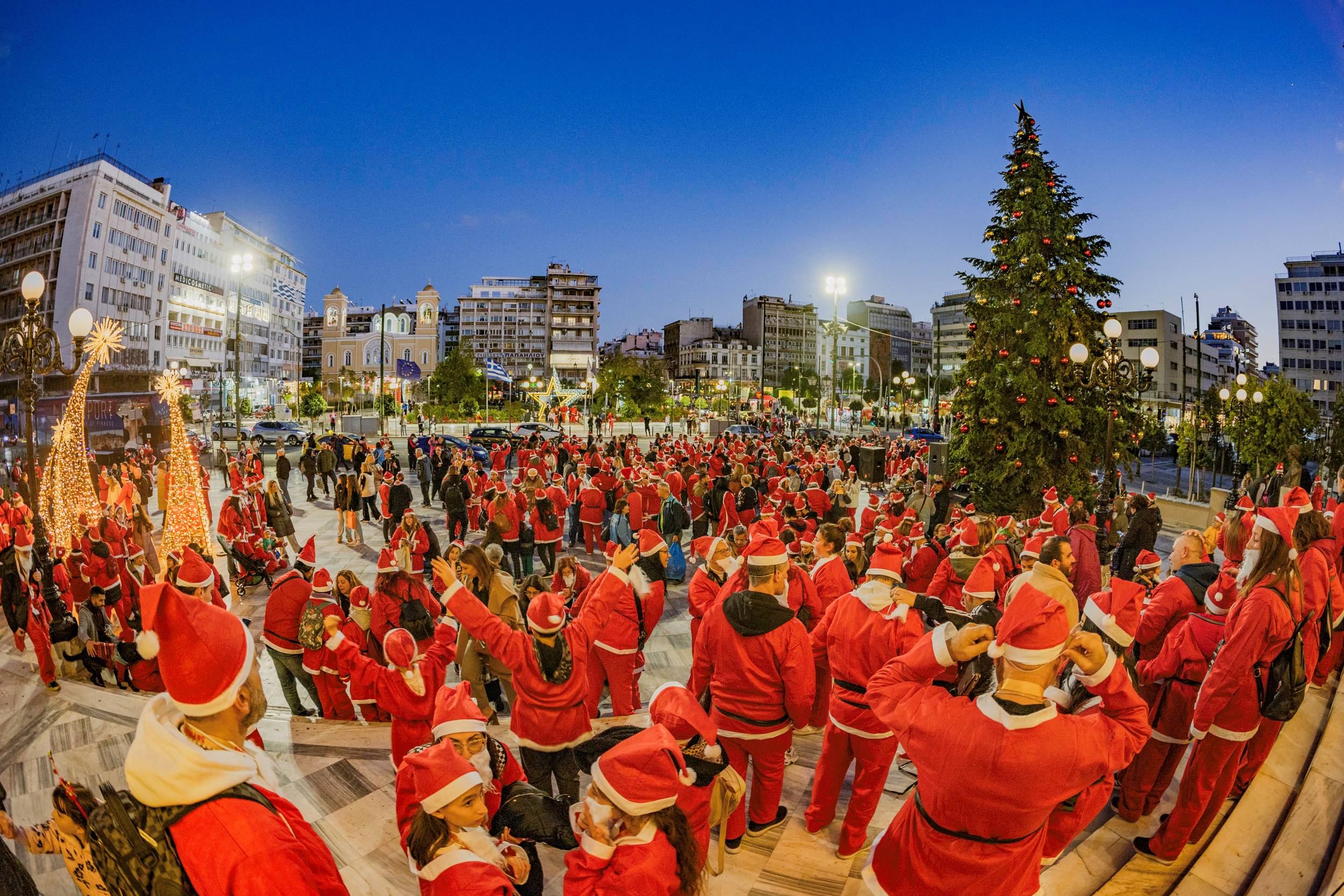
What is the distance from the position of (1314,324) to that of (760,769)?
114098mm

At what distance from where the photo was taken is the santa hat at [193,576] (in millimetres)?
4801

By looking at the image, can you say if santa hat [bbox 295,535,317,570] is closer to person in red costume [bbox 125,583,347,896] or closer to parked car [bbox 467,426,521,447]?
person in red costume [bbox 125,583,347,896]

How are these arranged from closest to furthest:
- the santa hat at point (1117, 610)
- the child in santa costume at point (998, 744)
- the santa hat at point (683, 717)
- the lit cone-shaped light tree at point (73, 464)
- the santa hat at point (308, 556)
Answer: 1. the child in santa costume at point (998, 744)
2. the santa hat at point (683, 717)
3. the santa hat at point (1117, 610)
4. the santa hat at point (308, 556)
5. the lit cone-shaped light tree at point (73, 464)

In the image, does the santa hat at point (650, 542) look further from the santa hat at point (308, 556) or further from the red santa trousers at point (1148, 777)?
the red santa trousers at point (1148, 777)

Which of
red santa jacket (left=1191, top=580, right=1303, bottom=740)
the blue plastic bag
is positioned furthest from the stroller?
red santa jacket (left=1191, top=580, right=1303, bottom=740)

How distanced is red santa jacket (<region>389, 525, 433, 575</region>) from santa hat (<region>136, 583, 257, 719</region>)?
6569mm

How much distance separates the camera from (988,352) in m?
16.9

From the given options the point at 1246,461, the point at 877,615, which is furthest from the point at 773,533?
the point at 1246,461

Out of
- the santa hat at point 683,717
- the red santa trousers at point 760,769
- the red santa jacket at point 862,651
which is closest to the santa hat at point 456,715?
the santa hat at point 683,717

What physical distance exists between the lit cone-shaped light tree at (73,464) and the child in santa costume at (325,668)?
16.4 feet

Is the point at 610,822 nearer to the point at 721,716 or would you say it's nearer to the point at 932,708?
the point at 932,708

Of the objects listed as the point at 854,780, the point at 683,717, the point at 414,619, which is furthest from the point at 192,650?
the point at 414,619

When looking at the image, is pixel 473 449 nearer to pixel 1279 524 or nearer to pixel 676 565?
pixel 676 565

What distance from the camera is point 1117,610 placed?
12.2 feet
